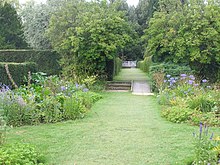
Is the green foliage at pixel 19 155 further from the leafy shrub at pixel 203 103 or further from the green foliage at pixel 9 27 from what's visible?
the green foliage at pixel 9 27

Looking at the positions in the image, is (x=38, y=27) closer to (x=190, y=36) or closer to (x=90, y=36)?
(x=90, y=36)

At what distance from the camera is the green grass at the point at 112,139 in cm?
493

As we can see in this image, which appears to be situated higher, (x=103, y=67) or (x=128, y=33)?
(x=128, y=33)

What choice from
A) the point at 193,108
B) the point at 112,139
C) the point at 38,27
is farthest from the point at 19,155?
the point at 38,27

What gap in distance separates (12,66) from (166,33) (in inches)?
303

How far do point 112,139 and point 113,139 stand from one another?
0.02 meters

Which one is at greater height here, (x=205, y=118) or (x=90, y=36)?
(x=90, y=36)

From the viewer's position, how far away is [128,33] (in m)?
17.7

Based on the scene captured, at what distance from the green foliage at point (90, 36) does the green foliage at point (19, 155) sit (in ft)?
32.8

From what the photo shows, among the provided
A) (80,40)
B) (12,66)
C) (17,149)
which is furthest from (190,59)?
(17,149)

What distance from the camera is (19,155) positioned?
450 centimetres

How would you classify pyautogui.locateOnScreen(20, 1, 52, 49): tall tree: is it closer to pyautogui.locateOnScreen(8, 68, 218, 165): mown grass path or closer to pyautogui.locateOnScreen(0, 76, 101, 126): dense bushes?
pyautogui.locateOnScreen(0, 76, 101, 126): dense bushes

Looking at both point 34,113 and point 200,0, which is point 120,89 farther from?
point 34,113

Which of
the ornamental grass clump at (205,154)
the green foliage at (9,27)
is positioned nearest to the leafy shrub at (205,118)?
the ornamental grass clump at (205,154)
